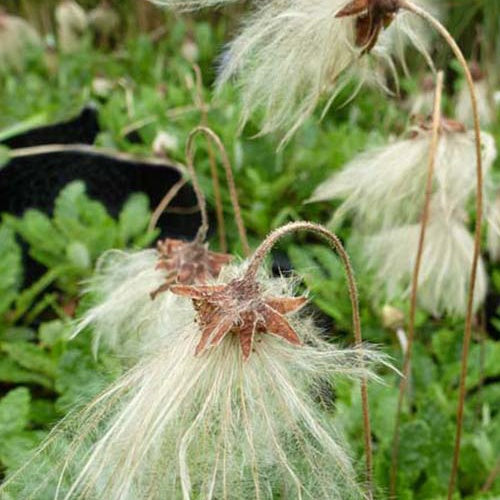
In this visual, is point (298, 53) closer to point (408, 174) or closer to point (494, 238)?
point (408, 174)

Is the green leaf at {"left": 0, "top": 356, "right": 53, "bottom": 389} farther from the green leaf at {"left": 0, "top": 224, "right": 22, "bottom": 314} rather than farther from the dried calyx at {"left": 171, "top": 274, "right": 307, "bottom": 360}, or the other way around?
the dried calyx at {"left": 171, "top": 274, "right": 307, "bottom": 360}

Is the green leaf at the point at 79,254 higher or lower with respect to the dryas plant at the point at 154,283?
lower

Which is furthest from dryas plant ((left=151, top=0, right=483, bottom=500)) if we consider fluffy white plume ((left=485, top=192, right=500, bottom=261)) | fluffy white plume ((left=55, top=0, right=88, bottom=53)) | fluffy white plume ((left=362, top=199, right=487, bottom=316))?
fluffy white plume ((left=55, top=0, right=88, bottom=53))

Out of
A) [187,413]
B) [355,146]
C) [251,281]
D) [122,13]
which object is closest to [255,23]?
[251,281]

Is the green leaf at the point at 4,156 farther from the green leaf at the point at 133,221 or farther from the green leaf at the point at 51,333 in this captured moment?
the green leaf at the point at 51,333

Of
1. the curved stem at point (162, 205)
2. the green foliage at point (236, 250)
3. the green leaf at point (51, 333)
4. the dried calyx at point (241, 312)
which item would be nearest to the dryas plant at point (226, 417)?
the dried calyx at point (241, 312)

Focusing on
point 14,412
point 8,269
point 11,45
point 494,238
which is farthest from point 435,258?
point 11,45
